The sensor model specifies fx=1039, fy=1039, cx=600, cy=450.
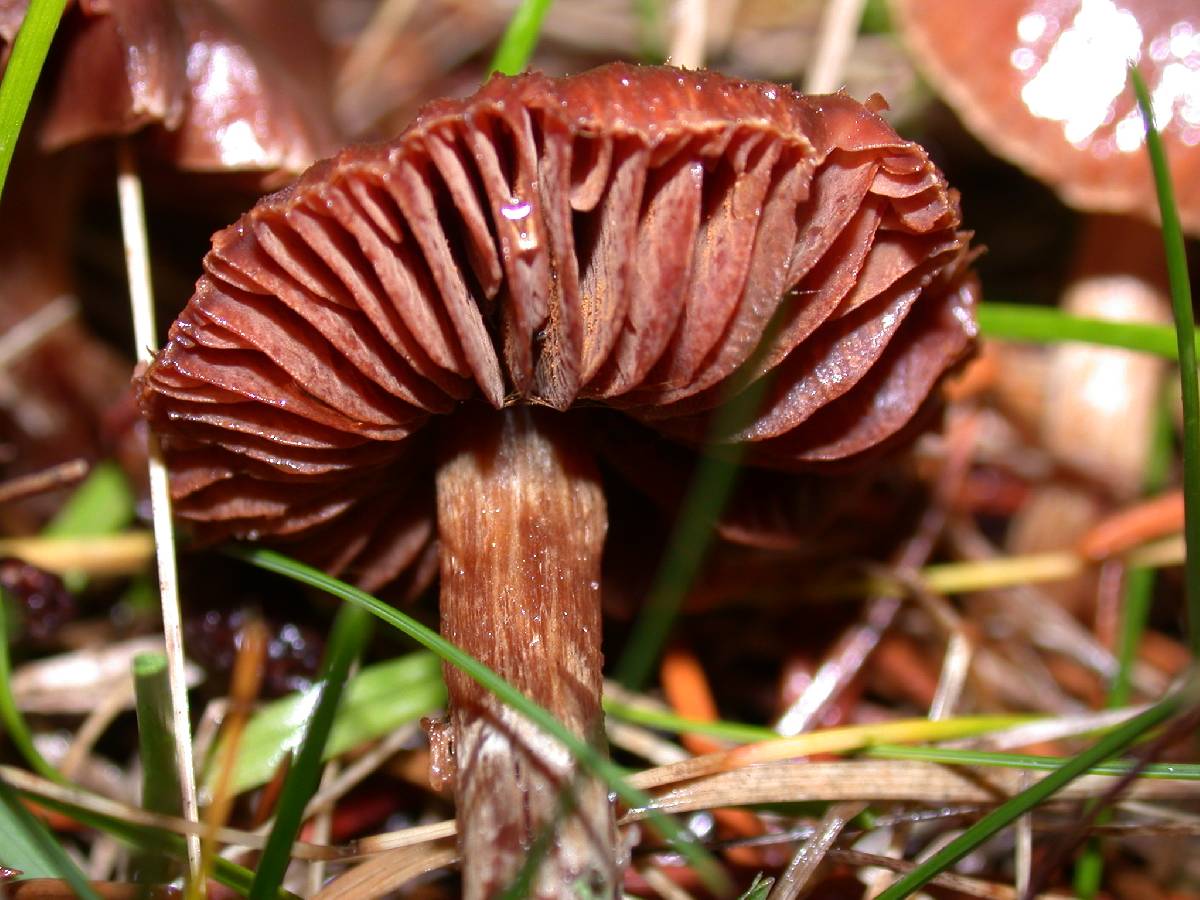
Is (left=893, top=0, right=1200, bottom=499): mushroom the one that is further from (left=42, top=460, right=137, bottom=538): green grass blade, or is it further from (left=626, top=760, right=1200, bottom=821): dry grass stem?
(left=42, top=460, right=137, bottom=538): green grass blade

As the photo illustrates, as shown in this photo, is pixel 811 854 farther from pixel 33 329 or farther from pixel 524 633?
pixel 33 329

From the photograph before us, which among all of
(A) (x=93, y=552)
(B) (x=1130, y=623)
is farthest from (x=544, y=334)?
(B) (x=1130, y=623)

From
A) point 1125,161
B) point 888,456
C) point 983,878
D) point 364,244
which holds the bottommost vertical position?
point 983,878

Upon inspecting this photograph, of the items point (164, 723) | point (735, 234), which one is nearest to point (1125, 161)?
point (735, 234)

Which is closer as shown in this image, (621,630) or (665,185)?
(665,185)

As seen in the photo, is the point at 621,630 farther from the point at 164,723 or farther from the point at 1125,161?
the point at 1125,161

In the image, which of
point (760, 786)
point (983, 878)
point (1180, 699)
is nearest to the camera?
point (1180, 699)

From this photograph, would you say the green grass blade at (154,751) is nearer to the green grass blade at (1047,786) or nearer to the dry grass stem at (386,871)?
the dry grass stem at (386,871)

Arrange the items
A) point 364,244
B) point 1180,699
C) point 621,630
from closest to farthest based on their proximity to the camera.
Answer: point 1180,699
point 364,244
point 621,630
